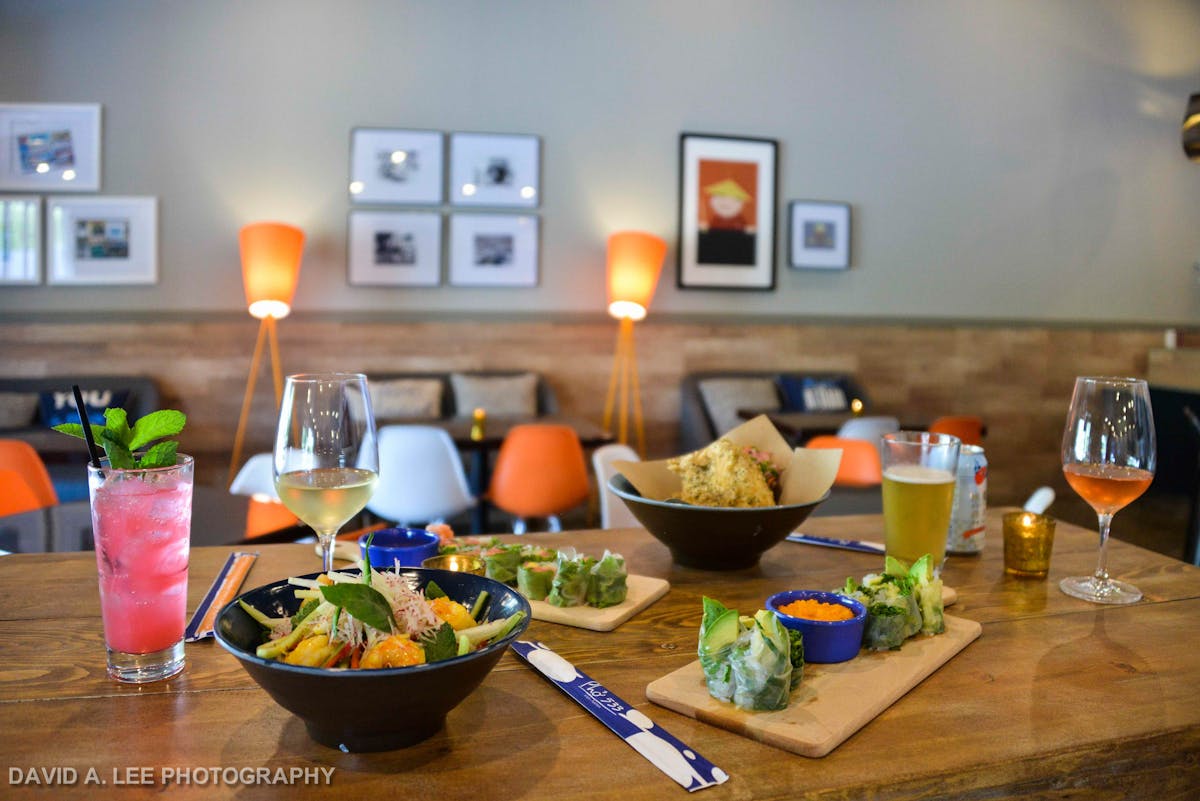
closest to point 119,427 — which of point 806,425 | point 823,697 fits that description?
point 823,697

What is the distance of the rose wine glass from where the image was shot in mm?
1224

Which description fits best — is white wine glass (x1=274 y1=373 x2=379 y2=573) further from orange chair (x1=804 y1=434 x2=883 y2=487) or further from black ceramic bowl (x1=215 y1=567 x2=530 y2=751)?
orange chair (x1=804 y1=434 x2=883 y2=487)

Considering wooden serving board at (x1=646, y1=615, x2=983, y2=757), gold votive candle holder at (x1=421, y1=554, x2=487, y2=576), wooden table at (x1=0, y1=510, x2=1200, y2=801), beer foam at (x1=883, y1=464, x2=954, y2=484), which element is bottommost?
wooden table at (x1=0, y1=510, x2=1200, y2=801)

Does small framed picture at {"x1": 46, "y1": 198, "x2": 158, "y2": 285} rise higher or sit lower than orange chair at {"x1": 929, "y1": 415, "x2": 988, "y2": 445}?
higher

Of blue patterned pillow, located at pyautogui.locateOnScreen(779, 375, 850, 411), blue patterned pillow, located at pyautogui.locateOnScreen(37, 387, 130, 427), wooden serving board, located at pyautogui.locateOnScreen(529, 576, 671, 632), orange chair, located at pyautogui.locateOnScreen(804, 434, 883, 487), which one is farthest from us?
blue patterned pillow, located at pyautogui.locateOnScreen(779, 375, 850, 411)

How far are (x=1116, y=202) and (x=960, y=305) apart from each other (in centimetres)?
148

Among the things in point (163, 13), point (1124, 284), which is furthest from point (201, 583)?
point (1124, 284)

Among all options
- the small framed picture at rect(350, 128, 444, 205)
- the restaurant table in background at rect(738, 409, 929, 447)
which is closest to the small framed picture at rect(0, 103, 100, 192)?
the small framed picture at rect(350, 128, 444, 205)

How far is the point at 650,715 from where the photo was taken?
85cm

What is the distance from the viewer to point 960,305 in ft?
21.3

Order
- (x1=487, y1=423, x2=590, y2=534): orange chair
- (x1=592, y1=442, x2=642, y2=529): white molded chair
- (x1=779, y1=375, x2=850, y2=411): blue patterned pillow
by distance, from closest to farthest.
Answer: (x1=592, y1=442, x2=642, y2=529): white molded chair → (x1=487, y1=423, x2=590, y2=534): orange chair → (x1=779, y1=375, x2=850, y2=411): blue patterned pillow

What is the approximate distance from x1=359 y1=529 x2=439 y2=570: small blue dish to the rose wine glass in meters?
0.88

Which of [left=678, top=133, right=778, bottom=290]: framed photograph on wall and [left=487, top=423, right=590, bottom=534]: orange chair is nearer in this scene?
[left=487, top=423, right=590, bottom=534]: orange chair

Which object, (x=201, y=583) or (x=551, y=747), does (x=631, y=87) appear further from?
(x=551, y=747)
